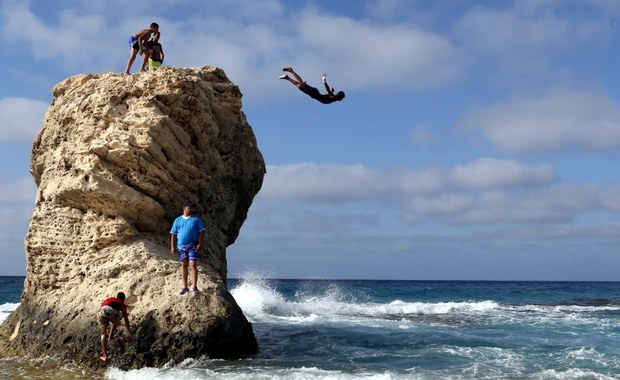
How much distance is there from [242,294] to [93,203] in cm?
1689

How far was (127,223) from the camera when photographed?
1162cm

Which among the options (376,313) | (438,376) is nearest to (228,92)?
(438,376)

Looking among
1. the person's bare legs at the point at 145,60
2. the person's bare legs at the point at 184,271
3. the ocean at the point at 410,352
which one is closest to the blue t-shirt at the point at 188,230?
the person's bare legs at the point at 184,271

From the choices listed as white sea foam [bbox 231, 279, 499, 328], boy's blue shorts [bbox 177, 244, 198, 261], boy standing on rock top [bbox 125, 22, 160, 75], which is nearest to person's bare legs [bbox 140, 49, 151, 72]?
boy standing on rock top [bbox 125, 22, 160, 75]

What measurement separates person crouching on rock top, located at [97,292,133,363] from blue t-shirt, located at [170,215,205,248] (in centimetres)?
151

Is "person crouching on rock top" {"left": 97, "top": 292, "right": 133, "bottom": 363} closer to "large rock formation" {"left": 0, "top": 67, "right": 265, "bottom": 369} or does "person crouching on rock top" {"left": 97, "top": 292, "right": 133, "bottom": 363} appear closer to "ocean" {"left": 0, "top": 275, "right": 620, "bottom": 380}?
"large rock formation" {"left": 0, "top": 67, "right": 265, "bottom": 369}

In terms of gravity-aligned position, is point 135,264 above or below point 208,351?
above

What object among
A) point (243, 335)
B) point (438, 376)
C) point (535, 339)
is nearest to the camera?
point (438, 376)

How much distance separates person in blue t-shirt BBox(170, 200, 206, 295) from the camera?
34.9ft

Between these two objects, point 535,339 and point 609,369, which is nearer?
point 609,369

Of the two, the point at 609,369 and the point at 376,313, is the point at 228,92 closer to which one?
the point at 609,369

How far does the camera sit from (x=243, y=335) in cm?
1090

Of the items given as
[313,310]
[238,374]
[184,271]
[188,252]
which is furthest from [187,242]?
[313,310]

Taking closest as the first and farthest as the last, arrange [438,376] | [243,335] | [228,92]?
[438,376]
[243,335]
[228,92]
